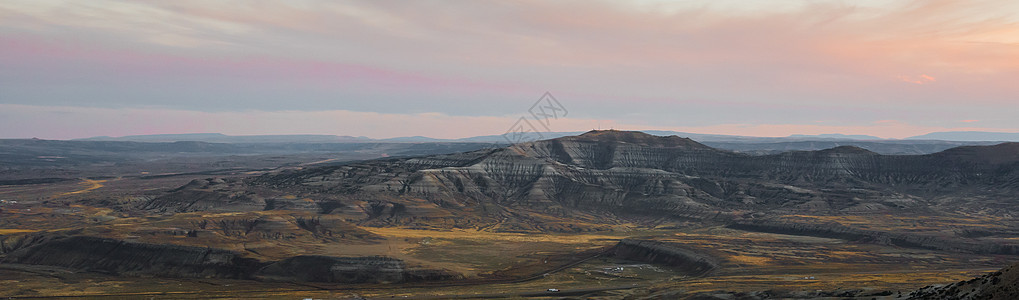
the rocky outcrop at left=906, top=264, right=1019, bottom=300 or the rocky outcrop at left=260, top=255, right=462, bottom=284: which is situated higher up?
the rocky outcrop at left=906, top=264, right=1019, bottom=300

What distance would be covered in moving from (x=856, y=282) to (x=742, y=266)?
33.8m

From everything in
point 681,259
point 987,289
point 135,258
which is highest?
point 987,289

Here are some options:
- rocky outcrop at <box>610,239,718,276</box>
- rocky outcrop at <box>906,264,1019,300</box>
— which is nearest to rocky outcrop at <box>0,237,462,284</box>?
rocky outcrop at <box>610,239,718,276</box>

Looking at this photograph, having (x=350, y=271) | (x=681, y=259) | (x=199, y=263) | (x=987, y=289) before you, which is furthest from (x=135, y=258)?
(x=987, y=289)

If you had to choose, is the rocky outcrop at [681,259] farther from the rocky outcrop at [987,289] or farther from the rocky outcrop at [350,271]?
the rocky outcrop at [987,289]

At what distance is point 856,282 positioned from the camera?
148 metres

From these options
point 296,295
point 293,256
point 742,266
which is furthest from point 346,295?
point 742,266

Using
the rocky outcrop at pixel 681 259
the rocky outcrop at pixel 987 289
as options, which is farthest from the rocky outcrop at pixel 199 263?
the rocky outcrop at pixel 987 289

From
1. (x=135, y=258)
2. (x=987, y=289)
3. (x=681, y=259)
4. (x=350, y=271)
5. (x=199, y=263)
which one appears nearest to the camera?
(x=987, y=289)

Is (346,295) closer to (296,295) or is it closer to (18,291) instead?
(296,295)

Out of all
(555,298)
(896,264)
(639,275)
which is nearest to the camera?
(555,298)

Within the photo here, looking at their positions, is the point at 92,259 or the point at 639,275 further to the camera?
the point at 92,259

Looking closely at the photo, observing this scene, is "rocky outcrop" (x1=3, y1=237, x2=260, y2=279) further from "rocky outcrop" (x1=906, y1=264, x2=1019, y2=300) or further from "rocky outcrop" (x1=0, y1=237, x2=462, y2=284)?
"rocky outcrop" (x1=906, y1=264, x2=1019, y2=300)

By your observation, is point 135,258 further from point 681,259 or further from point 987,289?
point 987,289
